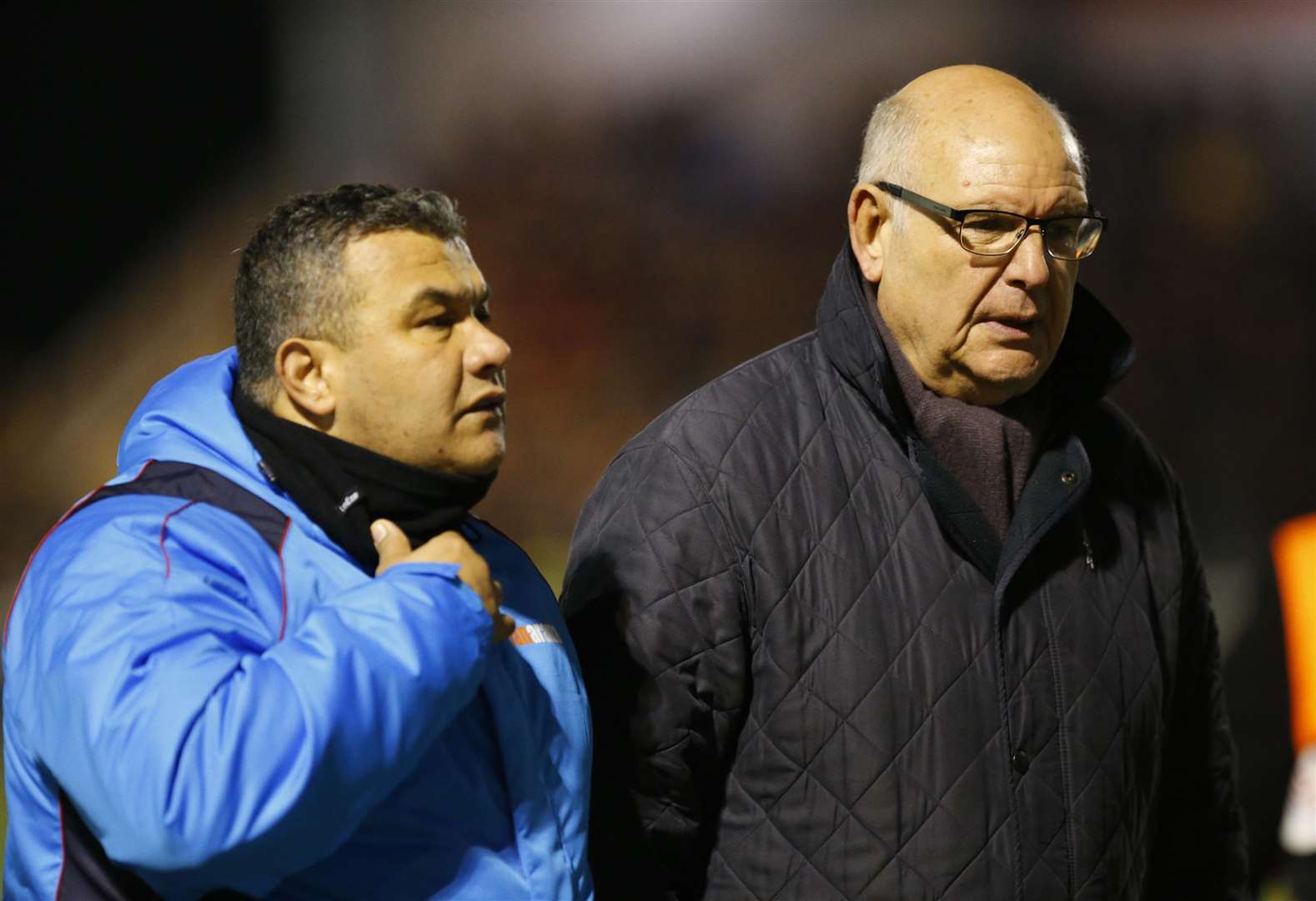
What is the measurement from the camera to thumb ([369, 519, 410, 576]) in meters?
1.24

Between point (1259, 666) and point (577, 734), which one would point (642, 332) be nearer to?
point (1259, 666)

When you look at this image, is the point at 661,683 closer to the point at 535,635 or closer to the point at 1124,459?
the point at 535,635

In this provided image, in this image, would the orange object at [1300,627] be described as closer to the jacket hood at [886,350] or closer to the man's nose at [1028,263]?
the jacket hood at [886,350]

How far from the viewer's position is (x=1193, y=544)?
1927 mm

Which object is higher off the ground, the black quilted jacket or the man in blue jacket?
the man in blue jacket

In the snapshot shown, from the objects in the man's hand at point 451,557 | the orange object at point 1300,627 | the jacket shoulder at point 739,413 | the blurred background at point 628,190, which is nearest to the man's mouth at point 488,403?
the man's hand at point 451,557

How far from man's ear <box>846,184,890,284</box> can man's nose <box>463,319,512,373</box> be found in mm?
586

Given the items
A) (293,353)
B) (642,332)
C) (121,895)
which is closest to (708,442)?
(293,353)

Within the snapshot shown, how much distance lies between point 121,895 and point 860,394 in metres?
0.97

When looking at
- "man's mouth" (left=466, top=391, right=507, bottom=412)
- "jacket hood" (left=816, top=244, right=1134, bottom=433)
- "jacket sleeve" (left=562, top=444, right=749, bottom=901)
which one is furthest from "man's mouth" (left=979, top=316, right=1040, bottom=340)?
"man's mouth" (left=466, top=391, right=507, bottom=412)

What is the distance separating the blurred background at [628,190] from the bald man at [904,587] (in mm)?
1688

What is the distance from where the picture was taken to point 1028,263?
165 centimetres

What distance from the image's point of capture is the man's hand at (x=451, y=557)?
1.22m

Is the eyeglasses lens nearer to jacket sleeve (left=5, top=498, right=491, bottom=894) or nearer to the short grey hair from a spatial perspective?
the short grey hair
